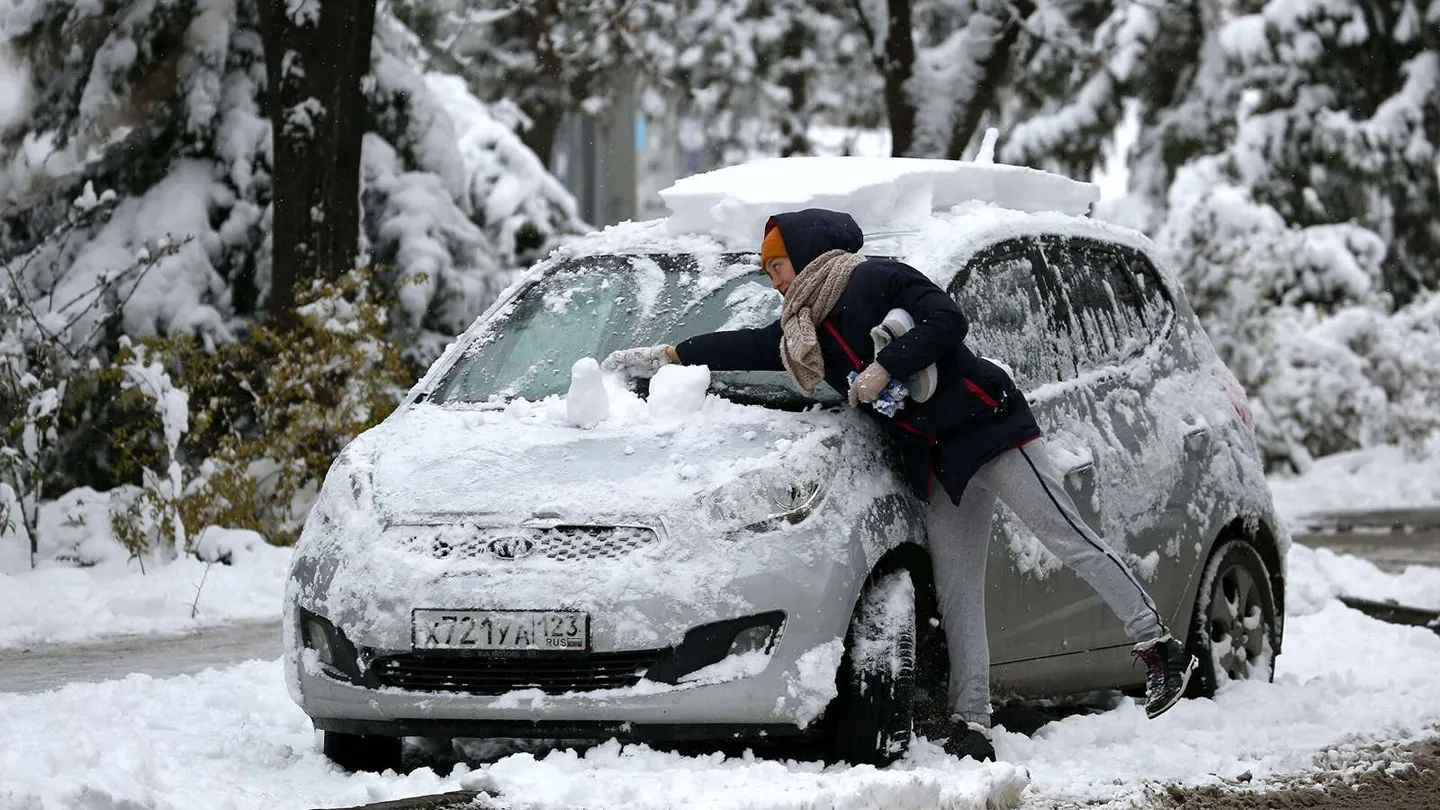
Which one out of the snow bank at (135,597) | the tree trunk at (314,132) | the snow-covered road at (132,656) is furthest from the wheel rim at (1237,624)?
the tree trunk at (314,132)

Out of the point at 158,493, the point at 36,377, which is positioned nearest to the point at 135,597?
the point at 158,493

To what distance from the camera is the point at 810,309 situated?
614 cm

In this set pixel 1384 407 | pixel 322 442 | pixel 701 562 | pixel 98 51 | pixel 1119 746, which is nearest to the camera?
pixel 701 562

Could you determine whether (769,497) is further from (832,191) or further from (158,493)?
(158,493)

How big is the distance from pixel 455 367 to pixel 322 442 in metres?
5.17

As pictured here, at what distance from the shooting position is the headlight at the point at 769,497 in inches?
220

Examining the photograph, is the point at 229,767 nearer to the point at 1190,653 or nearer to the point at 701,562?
the point at 701,562

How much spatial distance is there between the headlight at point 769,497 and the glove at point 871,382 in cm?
24

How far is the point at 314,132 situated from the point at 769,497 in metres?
7.77

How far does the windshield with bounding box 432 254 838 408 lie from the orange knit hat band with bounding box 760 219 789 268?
0.28 metres

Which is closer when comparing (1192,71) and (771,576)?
(771,576)

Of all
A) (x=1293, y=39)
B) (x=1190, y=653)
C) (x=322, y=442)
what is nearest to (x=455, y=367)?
(x=1190, y=653)

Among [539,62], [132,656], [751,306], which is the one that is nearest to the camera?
[751,306]

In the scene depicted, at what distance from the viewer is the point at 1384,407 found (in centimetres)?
1950
